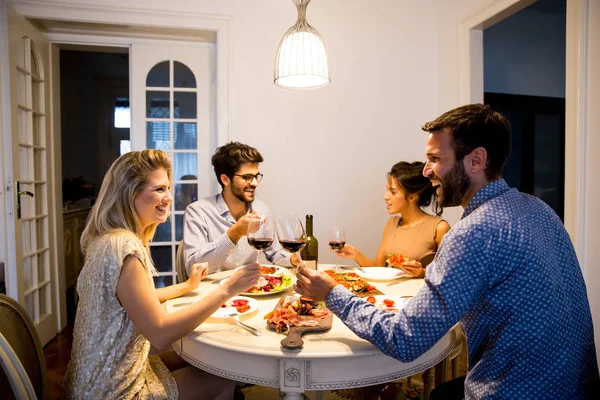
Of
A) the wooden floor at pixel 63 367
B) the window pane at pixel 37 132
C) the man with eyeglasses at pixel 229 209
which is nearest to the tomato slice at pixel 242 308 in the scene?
the man with eyeglasses at pixel 229 209

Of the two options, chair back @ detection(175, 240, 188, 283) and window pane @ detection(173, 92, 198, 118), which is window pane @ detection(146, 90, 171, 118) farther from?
chair back @ detection(175, 240, 188, 283)

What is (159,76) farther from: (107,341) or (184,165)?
(107,341)

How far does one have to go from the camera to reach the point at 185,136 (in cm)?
331

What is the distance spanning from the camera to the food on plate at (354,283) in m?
1.64

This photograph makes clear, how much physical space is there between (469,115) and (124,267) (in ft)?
3.54

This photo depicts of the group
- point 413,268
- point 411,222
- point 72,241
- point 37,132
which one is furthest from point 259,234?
point 72,241

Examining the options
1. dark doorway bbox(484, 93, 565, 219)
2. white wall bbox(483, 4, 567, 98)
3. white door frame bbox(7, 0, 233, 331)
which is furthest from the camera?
dark doorway bbox(484, 93, 565, 219)

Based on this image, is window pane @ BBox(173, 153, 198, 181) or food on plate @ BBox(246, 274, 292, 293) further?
window pane @ BBox(173, 153, 198, 181)

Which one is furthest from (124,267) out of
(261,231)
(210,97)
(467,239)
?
(210,97)

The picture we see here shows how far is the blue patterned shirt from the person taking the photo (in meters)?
1.00

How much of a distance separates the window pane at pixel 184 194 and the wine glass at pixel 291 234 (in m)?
2.07

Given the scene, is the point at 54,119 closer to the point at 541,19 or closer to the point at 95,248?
the point at 95,248

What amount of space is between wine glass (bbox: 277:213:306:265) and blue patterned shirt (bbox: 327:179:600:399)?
1.30 ft

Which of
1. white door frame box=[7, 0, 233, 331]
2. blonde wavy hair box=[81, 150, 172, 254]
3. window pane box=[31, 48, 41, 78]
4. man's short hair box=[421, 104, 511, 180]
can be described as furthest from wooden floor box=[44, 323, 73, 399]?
man's short hair box=[421, 104, 511, 180]
